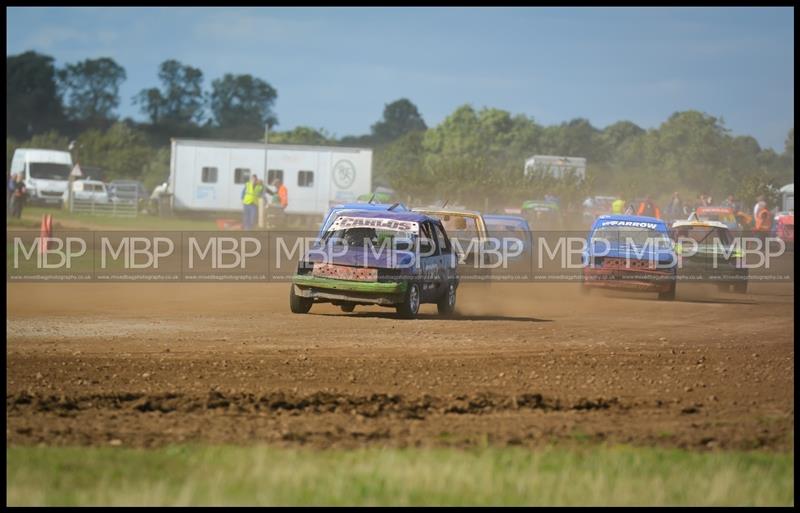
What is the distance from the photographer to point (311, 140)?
12100 cm

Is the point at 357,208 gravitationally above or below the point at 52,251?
above

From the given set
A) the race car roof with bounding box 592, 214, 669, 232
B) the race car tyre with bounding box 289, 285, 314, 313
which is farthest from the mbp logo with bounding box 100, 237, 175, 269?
the race car roof with bounding box 592, 214, 669, 232

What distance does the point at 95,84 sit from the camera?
5842 inches

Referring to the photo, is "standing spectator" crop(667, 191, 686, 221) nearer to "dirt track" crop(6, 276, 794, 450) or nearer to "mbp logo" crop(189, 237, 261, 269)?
"mbp logo" crop(189, 237, 261, 269)

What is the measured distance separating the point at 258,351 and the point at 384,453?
5735 millimetres

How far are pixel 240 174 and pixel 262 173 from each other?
3.00 ft

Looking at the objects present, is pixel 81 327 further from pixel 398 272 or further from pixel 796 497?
pixel 796 497

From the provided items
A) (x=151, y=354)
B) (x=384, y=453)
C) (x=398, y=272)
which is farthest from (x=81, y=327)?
(x=384, y=453)

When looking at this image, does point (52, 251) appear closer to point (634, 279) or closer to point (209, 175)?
point (634, 279)

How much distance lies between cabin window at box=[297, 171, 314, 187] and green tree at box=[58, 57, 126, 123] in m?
88.8

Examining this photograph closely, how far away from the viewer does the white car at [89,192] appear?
54406mm

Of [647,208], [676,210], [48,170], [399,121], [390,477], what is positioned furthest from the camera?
[399,121]

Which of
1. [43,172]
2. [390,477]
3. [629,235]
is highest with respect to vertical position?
[43,172]

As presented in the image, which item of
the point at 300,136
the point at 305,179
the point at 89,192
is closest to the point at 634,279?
the point at 305,179
